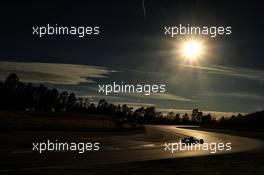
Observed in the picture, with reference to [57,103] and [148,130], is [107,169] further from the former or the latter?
[148,130]

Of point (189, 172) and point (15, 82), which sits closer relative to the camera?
point (15, 82)

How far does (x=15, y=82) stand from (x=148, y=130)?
51910 mm

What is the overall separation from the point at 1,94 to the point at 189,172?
9.84 meters

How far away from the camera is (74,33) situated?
15.6 metres

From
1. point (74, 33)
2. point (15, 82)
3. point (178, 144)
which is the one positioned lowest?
point (178, 144)

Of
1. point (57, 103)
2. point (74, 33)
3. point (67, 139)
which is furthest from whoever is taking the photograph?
point (67, 139)

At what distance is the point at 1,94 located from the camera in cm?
2167

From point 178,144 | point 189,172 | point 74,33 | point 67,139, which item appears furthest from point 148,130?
point 74,33

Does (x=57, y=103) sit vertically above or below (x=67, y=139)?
above

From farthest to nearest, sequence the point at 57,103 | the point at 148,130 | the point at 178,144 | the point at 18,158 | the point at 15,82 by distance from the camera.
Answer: the point at 148,130, the point at 178,144, the point at 18,158, the point at 57,103, the point at 15,82

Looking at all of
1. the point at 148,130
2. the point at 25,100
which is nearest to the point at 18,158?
the point at 25,100

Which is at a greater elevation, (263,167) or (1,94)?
(1,94)

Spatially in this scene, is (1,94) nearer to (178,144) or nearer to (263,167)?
Answer: (263,167)

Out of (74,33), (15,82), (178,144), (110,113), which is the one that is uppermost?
(74,33)
